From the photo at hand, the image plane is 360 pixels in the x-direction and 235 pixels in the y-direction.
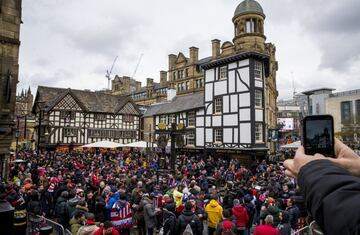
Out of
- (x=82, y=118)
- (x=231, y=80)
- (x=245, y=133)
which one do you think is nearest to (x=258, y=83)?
(x=231, y=80)

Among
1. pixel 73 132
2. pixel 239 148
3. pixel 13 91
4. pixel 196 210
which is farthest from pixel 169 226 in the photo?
pixel 73 132

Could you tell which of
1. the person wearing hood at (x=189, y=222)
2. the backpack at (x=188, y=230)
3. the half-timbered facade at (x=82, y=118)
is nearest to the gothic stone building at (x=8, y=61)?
the person wearing hood at (x=189, y=222)

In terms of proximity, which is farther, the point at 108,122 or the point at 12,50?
the point at 108,122

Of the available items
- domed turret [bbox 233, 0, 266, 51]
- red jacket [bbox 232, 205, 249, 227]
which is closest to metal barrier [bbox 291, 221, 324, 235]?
red jacket [bbox 232, 205, 249, 227]

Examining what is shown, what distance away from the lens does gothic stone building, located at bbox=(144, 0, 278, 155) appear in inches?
1062

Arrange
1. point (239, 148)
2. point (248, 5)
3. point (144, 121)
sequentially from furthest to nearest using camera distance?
point (144, 121), point (248, 5), point (239, 148)

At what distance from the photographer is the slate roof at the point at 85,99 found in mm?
39500

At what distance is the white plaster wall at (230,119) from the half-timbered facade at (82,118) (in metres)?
21.8

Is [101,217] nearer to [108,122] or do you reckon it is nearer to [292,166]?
[292,166]

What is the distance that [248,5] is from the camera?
32.2 meters

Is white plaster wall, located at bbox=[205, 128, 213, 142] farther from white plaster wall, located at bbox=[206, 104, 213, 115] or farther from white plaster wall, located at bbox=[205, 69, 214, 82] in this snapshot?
white plaster wall, located at bbox=[205, 69, 214, 82]

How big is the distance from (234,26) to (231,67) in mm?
8506

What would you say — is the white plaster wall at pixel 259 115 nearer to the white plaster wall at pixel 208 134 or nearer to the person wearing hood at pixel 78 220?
the white plaster wall at pixel 208 134

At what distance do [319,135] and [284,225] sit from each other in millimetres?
6948
